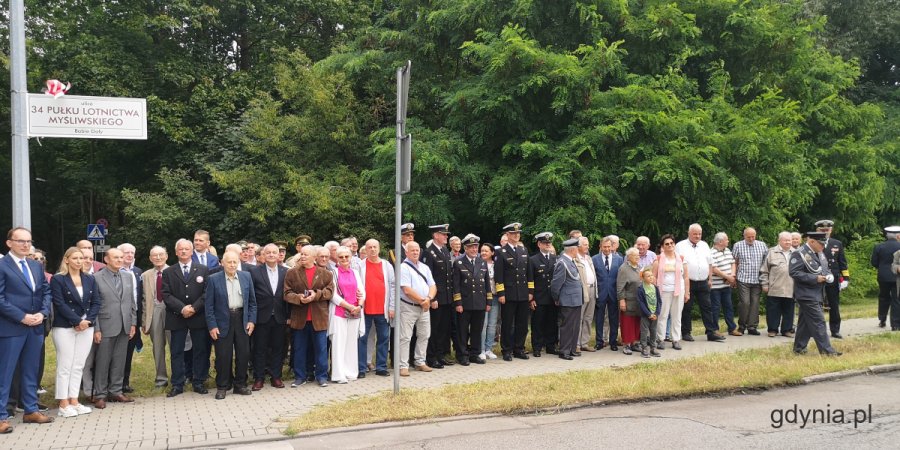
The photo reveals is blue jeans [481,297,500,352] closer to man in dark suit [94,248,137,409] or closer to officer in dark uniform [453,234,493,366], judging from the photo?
officer in dark uniform [453,234,493,366]

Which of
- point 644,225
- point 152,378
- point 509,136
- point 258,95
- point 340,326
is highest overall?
point 258,95

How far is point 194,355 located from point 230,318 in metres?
0.76

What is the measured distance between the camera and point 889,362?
30.9ft

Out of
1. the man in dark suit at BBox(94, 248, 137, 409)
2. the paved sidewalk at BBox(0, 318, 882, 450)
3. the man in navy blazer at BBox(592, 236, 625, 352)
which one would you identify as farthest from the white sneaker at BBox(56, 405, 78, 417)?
the man in navy blazer at BBox(592, 236, 625, 352)

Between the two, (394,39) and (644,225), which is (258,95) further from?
(644,225)

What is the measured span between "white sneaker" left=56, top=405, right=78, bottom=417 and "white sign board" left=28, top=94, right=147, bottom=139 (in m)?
3.13

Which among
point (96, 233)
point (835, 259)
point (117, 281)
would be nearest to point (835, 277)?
point (835, 259)

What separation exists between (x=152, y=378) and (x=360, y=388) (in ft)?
10.6

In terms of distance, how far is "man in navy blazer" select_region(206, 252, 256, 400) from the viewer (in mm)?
8281

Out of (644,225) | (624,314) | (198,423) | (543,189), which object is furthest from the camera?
(644,225)

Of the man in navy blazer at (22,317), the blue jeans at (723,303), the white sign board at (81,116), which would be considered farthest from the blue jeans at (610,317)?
the man in navy blazer at (22,317)

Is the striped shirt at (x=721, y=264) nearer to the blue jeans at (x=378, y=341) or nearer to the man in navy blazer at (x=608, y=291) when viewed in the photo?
the man in navy blazer at (x=608, y=291)

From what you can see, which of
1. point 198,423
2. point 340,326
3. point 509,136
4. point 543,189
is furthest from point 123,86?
point 198,423

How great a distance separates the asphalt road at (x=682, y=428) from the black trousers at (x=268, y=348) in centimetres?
253
